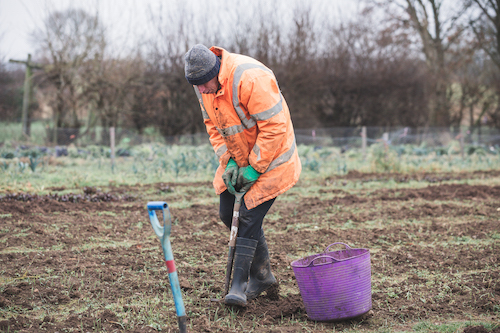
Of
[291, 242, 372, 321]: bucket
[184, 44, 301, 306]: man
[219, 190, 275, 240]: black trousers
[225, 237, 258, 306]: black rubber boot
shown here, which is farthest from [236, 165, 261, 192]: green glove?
[291, 242, 372, 321]: bucket

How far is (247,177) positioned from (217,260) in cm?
122

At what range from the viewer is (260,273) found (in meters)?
2.75

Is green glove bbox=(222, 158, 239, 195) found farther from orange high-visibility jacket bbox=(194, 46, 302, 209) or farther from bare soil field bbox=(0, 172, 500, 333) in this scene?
bare soil field bbox=(0, 172, 500, 333)

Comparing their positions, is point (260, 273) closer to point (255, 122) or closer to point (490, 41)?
point (255, 122)

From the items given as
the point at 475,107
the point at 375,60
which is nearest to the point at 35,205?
the point at 375,60

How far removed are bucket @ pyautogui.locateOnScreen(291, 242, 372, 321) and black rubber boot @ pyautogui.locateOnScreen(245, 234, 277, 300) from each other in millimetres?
415

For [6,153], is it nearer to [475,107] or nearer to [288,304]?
[288,304]

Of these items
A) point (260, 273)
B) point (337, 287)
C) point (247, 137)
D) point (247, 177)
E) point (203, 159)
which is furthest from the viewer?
point (203, 159)

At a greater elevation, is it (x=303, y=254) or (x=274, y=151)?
(x=274, y=151)

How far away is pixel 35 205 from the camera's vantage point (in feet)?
16.5

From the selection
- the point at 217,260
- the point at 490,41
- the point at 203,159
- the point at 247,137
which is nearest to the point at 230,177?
the point at 247,137

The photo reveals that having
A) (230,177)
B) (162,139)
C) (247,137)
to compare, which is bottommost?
(230,177)

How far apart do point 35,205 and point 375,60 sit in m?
15.6

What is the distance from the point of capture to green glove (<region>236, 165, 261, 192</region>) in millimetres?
2518
